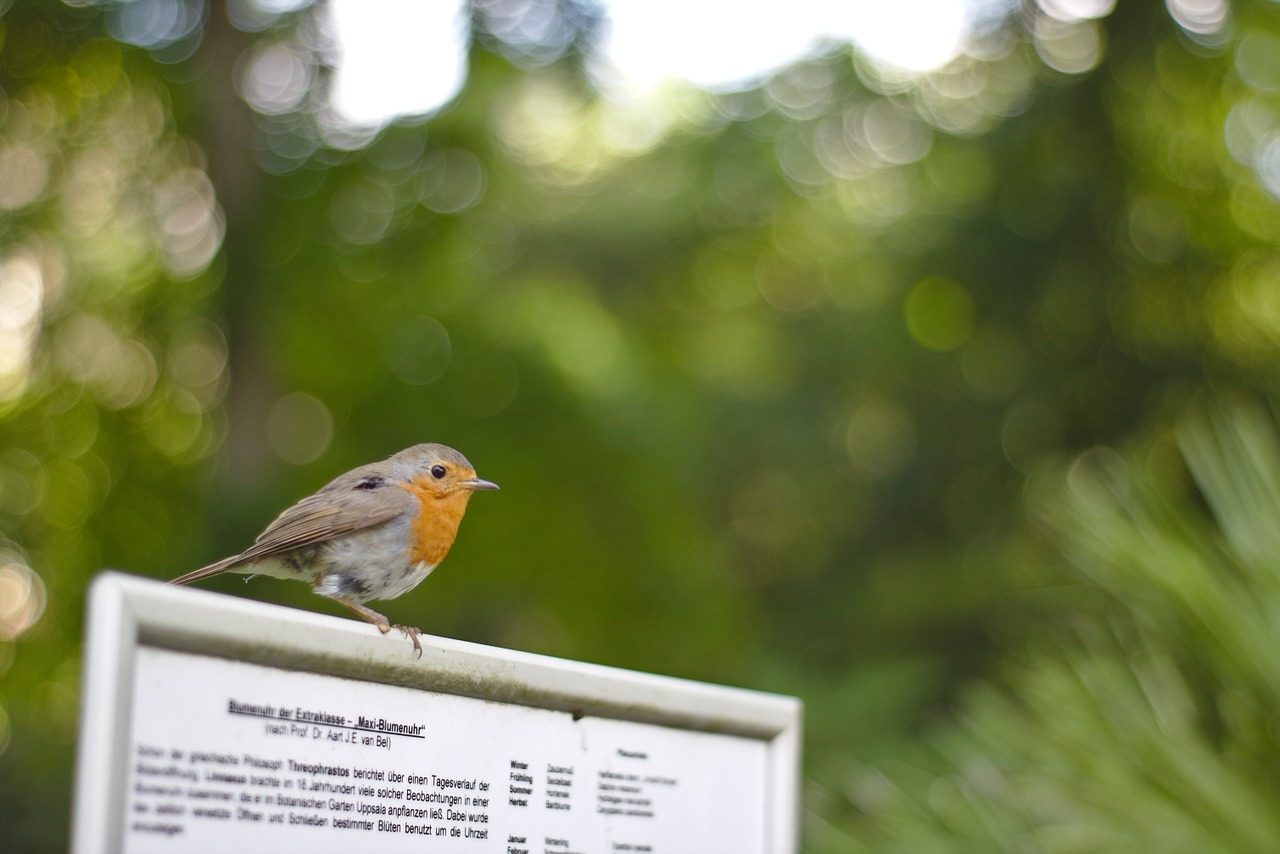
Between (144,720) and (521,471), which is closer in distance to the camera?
(144,720)

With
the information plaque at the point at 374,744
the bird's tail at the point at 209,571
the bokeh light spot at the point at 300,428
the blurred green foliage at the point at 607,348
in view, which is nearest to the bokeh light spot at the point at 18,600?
the blurred green foliage at the point at 607,348

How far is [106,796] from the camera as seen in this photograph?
1.33 meters

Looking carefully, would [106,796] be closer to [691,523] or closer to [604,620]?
A: [604,620]

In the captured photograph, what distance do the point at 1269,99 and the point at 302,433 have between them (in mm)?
7178

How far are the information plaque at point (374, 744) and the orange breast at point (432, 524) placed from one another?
597mm

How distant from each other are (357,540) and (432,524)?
0.17m

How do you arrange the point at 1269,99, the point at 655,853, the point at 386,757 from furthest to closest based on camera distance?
1. the point at 1269,99
2. the point at 655,853
3. the point at 386,757

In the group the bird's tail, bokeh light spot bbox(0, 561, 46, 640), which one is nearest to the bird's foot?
the bird's tail

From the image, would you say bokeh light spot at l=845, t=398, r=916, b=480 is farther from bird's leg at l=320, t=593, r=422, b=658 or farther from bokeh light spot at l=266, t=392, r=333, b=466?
bird's leg at l=320, t=593, r=422, b=658

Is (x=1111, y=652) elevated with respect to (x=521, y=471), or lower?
lower

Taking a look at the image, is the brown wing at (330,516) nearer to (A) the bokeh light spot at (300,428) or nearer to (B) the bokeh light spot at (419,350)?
(B) the bokeh light spot at (419,350)

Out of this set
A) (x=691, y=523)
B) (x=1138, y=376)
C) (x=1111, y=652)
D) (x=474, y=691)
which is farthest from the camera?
(x=691, y=523)

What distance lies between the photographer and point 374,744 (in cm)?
170

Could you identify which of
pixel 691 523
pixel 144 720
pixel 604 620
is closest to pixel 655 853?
pixel 144 720
